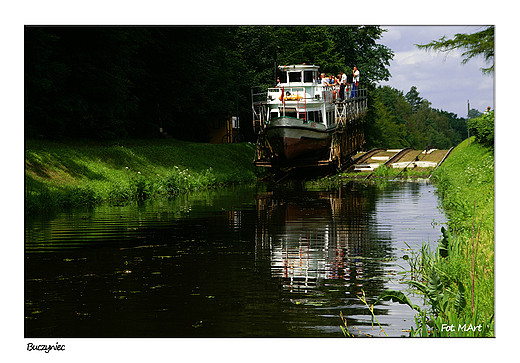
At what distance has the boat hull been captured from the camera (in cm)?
3150

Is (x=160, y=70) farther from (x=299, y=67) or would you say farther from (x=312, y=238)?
(x=312, y=238)

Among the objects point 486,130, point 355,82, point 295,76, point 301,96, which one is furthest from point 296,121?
point 486,130

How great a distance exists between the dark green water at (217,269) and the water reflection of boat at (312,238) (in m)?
0.03

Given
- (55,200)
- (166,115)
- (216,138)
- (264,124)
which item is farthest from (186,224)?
(216,138)

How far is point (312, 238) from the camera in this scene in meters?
13.9

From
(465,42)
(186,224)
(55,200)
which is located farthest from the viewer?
(55,200)

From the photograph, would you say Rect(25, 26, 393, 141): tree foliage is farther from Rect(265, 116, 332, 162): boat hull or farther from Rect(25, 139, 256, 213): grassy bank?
Rect(265, 116, 332, 162): boat hull

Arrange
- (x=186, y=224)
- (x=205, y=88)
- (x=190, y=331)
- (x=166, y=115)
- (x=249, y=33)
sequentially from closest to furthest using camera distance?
(x=190, y=331), (x=186, y=224), (x=166, y=115), (x=205, y=88), (x=249, y=33)

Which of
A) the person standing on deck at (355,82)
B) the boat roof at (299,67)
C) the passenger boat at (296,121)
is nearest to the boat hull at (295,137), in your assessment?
the passenger boat at (296,121)

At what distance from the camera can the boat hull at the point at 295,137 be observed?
31500 mm

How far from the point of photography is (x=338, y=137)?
34688 mm

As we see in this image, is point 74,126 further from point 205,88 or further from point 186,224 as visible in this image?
point 186,224

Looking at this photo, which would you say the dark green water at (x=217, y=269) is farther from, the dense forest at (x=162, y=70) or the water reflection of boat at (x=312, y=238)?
the dense forest at (x=162, y=70)

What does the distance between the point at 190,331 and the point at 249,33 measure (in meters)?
44.9
